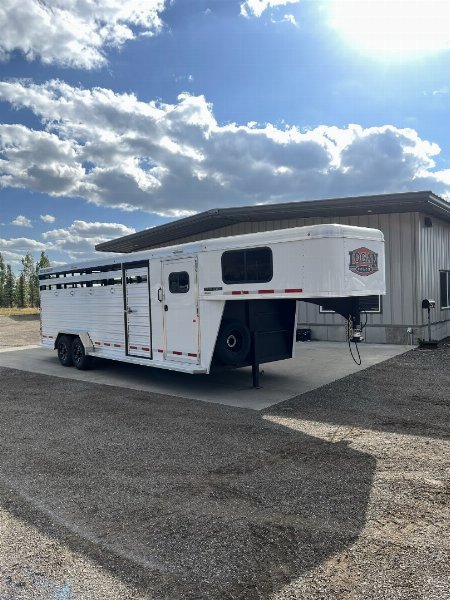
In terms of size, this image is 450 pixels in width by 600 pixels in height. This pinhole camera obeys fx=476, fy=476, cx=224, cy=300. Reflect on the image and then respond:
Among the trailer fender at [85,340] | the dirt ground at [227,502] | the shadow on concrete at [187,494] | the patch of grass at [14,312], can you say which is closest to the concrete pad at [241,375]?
the trailer fender at [85,340]

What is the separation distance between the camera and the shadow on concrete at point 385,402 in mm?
6805

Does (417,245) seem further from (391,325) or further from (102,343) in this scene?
(102,343)

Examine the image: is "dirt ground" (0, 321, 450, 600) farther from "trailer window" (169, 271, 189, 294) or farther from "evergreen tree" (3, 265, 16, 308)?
"evergreen tree" (3, 265, 16, 308)

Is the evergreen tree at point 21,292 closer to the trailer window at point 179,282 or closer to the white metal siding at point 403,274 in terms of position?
the white metal siding at point 403,274

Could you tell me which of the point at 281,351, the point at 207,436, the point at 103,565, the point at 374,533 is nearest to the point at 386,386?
the point at 281,351

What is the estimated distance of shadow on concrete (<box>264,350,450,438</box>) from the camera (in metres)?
6.80

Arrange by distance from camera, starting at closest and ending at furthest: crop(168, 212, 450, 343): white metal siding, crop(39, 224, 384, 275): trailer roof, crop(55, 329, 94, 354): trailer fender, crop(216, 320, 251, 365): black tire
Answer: crop(39, 224, 384, 275): trailer roof, crop(216, 320, 251, 365): black tire, crop(55, 329, 94, 354): trailer fender, crop(168, 212, 450, 343): white metal siding

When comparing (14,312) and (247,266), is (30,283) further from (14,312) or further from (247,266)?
(247,266)

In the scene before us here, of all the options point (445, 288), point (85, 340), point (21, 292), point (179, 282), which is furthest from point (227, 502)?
point (21, 292)

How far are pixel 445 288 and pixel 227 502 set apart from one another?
1501cm

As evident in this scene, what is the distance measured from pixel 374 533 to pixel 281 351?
19.4 feet

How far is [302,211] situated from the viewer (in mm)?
14867

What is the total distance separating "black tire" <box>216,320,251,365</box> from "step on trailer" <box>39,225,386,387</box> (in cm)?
2

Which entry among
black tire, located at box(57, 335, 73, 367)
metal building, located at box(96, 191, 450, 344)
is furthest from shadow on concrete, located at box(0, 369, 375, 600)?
metal building, located at box(96, 191, 450, 344)
